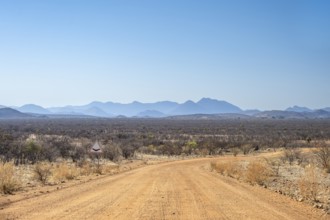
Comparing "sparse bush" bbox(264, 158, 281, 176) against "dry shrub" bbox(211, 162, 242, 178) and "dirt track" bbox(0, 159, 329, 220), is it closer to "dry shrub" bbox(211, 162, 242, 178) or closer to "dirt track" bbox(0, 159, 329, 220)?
"dry shrub" bbox(211, 162, 242, 178)

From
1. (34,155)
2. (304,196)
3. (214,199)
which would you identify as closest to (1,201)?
(214,199)

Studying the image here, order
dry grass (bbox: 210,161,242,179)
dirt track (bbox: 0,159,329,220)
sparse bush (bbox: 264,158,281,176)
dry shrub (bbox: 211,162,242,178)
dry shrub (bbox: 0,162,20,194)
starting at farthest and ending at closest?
sparse bush (bbox: 264,158,281,176), dry shrub (bbox: 211,162,242,178), dry grass (bbox: 210,161,242,179), dry shrub (bbox: 0,162,20,194), dirt track (bbox: 0,159,329,220)

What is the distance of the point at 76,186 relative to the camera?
19828 millimetres

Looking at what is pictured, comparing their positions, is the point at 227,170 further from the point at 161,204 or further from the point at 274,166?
the point at 161,204

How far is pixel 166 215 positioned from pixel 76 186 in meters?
8.49

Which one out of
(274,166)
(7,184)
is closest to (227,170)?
(274,166)

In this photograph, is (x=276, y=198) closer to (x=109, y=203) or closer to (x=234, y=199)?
(x=234, y=199)

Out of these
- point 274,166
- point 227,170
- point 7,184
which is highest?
point 7,184

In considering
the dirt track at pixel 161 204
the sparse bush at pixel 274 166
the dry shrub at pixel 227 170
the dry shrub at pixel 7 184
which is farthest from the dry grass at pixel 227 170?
the dry shrub at pixel 7 184

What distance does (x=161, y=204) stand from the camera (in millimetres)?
14086

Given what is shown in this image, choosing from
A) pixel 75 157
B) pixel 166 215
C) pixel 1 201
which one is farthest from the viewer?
pixel 75 157

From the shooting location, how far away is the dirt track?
12344 mm

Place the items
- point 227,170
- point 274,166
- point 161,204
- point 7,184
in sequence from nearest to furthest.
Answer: point 161,204
point 7,184
point 227,170
point 274,166

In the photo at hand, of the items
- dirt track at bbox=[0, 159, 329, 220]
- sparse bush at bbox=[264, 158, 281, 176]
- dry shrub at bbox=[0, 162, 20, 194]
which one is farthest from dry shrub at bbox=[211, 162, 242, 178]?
dry shrub at bbox=[0, 162, 20, 194]
